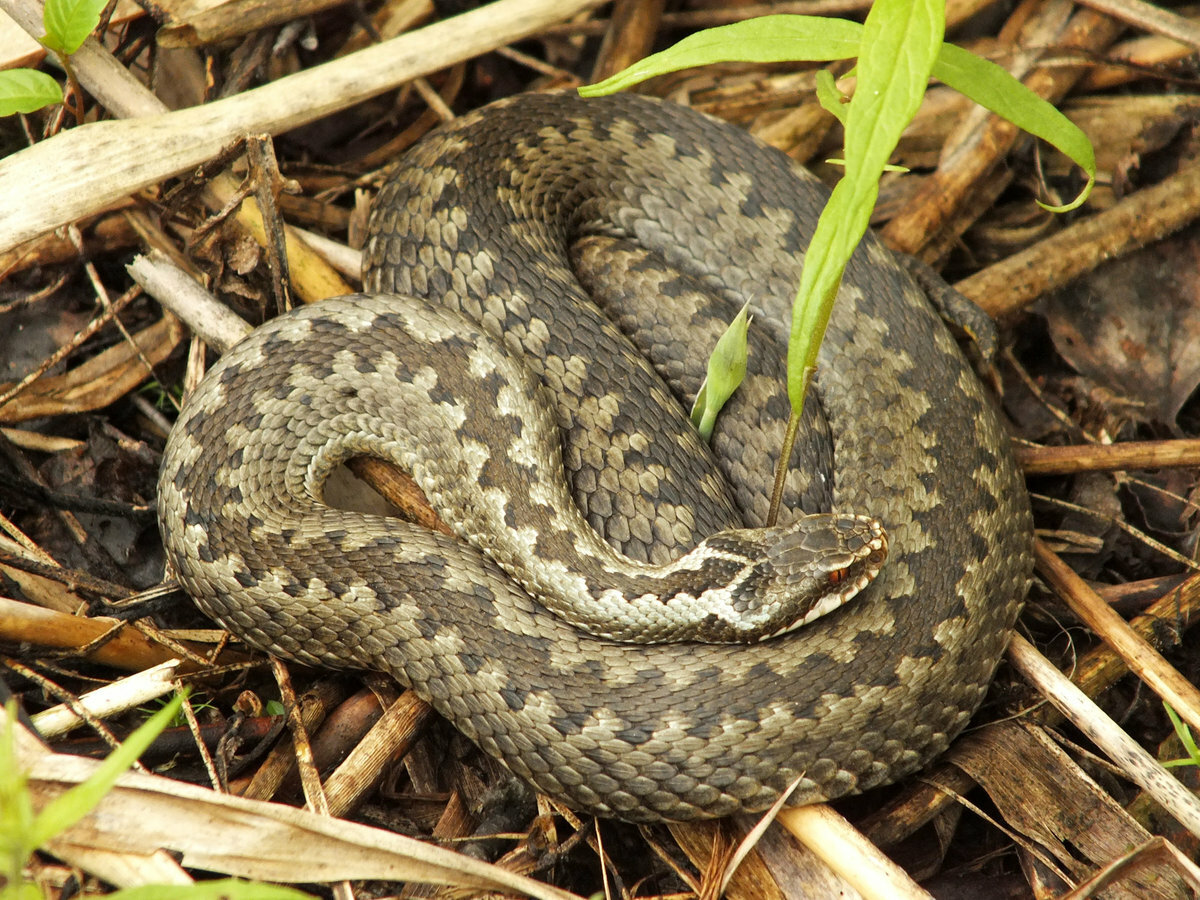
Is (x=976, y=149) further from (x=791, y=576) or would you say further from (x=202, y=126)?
(x=202, y=126)

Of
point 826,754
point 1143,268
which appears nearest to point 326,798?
point 826,754

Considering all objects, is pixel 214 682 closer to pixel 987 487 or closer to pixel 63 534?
pixel 63 534

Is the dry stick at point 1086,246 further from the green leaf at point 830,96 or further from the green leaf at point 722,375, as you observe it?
the green leaf at point 830,96

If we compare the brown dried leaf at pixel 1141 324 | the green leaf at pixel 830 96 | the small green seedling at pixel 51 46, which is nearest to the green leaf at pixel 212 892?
the green leaf at pixel 830 96

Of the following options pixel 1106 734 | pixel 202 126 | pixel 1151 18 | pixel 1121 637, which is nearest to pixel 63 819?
pixel 202 126

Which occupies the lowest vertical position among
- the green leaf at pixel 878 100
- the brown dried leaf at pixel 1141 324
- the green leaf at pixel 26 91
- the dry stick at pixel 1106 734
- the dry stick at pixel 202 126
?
the dry stick at pixel 1106 734

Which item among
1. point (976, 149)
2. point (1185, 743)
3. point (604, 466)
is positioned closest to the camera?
point (1185, 743)
